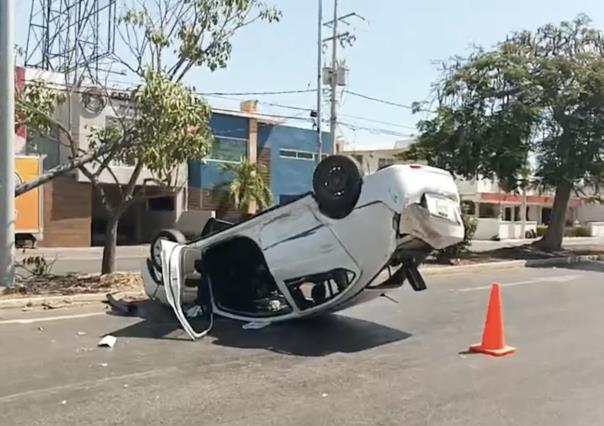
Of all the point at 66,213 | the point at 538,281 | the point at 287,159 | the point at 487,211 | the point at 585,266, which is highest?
the point at 287,159

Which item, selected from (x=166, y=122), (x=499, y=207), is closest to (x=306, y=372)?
(x=166, y=122)

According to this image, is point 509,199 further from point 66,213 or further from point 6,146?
point 6,146

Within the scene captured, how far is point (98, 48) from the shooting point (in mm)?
14570

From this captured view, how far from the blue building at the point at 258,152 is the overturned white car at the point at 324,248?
25.1 metres

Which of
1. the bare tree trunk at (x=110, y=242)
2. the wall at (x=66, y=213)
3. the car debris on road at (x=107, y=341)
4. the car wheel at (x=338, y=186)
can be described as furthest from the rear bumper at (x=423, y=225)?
the wall at (x=66, y=213)

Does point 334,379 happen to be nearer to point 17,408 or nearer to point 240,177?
point 17,408

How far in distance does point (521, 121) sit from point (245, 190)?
1619 centimetres

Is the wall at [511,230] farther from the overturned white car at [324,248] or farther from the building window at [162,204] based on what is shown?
the overturned white car at [324,248]

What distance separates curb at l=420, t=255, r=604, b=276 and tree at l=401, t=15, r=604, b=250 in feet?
8.30

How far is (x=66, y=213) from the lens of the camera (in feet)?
103

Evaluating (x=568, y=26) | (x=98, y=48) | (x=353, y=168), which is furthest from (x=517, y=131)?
(x=353, y=168)

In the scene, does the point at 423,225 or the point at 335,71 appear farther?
the point at 335,71

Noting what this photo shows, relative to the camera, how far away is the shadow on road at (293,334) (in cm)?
816

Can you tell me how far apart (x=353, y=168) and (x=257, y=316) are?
234cm
